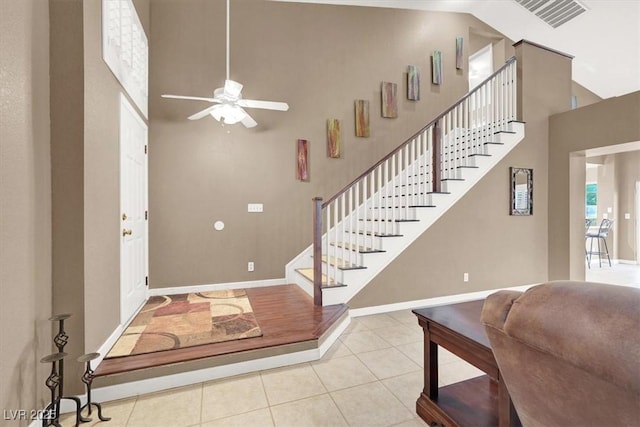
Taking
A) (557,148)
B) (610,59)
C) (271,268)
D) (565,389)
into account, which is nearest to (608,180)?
(610,59)

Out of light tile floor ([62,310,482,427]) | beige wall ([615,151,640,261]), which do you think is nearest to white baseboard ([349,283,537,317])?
light tile floor ([62,310,482,427])

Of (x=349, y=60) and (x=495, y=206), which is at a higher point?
(x=349, y=60)

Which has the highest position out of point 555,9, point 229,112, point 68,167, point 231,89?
point 555,9

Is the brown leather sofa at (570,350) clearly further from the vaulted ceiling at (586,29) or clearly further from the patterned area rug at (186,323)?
the vaulted ceiling at (586,29)

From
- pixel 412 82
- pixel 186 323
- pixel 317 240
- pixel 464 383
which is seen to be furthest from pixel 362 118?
pixel 464 383

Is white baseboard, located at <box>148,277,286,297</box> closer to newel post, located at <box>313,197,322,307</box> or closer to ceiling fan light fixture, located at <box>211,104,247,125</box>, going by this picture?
newel post, located at <box>313,197,322,307</box>

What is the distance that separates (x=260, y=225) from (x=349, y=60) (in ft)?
10.4

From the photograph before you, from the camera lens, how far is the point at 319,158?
4762mm

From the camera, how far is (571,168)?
469 cm

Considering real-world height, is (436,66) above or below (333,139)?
above

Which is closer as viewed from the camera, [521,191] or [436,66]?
[521,191]

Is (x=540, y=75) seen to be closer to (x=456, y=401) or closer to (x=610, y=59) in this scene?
(x=610, y=59)

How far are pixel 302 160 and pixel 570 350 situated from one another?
419 cm

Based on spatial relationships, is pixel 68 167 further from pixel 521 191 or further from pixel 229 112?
pixel 521 191
